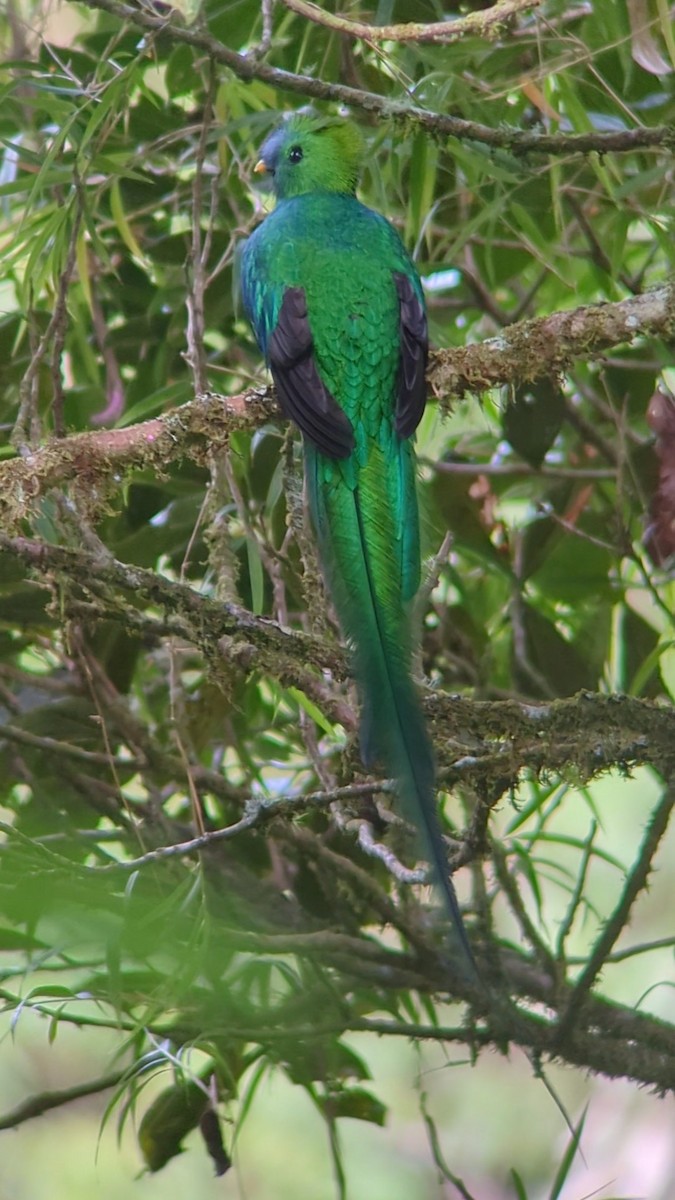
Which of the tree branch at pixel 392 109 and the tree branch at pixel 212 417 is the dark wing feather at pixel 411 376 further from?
the tree branch at pixel 392 109

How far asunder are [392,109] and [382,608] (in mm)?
694

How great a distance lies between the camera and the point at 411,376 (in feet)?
Result: 6.54

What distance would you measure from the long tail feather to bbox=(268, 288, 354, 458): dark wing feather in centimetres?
4

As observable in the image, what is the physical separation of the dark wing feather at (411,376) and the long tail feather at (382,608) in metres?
0.05

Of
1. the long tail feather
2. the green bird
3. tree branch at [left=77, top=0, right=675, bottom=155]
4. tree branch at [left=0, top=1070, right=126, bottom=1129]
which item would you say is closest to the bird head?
the green bird

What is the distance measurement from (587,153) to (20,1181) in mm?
2578

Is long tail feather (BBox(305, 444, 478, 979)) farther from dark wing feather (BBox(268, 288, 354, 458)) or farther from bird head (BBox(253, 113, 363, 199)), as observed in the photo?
bird head (BBox(253, 113, 363, 199))

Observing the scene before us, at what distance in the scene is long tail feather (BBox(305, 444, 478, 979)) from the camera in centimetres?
149

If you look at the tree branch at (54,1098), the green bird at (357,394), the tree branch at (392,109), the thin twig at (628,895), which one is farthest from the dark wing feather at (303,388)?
the tree branch at (54,1098)

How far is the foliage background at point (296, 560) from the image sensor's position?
1796 mm

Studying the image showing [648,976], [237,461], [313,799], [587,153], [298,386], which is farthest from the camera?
[648,976]

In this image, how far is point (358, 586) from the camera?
5.90 feet

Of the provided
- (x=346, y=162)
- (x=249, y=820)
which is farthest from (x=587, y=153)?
(x=249, y=820)

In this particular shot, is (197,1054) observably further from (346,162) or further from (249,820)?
(346,162)
